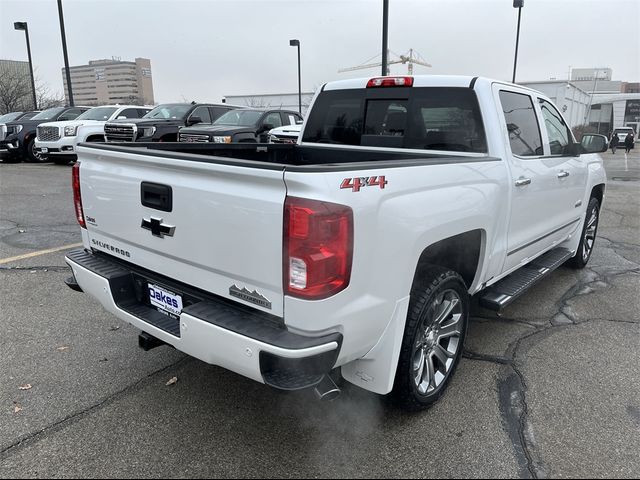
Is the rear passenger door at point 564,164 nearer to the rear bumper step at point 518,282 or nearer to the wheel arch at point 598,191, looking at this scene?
the rear bumper step at point 518,282

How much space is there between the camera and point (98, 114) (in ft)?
52.1

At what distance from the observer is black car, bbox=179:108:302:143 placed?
12.3 m

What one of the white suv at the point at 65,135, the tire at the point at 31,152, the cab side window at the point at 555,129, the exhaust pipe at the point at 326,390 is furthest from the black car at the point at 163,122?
the exhaust pipe at the point at 326,390

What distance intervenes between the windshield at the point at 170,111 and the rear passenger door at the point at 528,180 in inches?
491

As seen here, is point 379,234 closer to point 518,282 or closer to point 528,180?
point 528,180

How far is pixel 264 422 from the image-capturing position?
9.46 ft

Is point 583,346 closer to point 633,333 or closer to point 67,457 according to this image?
point 633,333

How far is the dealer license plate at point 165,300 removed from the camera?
272 centimetres

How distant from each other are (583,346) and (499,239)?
127cm

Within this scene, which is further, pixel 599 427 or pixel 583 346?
pixel 583 346

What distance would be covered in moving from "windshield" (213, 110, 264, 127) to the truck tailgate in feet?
35.6

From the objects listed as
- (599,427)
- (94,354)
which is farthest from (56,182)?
(599,427)

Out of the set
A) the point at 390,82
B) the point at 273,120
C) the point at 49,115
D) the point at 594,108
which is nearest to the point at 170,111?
the point at 273,120

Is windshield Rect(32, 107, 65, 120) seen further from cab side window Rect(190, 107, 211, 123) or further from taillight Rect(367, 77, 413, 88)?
taillight Rect(367, 77, 413, 88)
